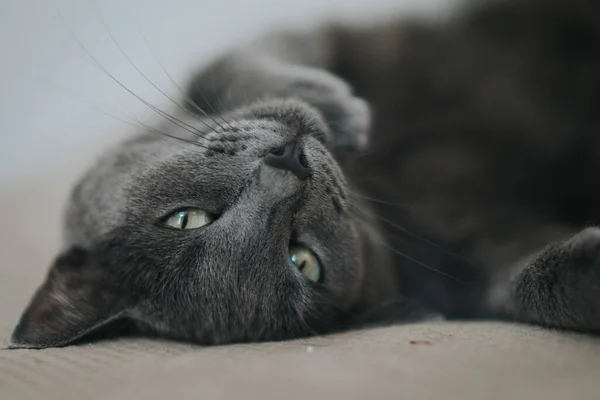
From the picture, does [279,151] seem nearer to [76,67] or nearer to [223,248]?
[223,248]

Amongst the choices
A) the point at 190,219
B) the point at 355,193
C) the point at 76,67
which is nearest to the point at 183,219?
the point at 190,219

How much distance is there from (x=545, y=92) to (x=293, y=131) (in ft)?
2.67

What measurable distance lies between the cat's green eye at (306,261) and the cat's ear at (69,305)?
0.35 meters

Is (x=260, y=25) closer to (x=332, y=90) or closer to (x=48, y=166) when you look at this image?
(x=332, y=90)

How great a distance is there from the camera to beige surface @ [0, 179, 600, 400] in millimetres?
720

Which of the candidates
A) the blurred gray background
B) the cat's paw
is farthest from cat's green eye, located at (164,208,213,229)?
the cat's paw

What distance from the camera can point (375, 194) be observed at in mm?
1521

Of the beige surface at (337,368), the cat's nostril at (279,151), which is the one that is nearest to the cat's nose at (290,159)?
the cat's nostril at (279,151)

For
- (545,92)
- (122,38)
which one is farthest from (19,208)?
(545,92)

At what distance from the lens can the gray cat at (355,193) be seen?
1107mm

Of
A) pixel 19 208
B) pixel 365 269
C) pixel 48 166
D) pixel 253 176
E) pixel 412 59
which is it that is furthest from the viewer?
pixel 48 166

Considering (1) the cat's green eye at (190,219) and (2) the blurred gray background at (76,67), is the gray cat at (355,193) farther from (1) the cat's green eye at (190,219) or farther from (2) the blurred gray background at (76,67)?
(2) the blurred gray background at (76,67)

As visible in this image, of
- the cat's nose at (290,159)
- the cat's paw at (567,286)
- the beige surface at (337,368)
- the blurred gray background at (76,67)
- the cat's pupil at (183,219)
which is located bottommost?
the beige surface at (337,368)

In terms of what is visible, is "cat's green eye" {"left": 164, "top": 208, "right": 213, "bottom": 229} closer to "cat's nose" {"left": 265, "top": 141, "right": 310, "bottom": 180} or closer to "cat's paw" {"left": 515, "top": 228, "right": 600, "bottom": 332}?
"cat's nose" {"left": 265, "top": 141, "right": 310, "bottom": 180}
